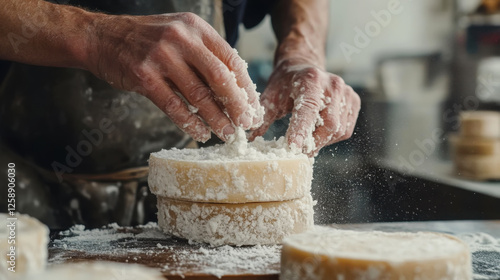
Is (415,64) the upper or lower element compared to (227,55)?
upper

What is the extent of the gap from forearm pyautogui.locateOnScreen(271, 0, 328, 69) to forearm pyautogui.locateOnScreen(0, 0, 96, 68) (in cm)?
80

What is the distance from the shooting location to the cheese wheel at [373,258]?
98 cm

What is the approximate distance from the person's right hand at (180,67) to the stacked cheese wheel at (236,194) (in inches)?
3.9

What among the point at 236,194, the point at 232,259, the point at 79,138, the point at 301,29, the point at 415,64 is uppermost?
the point at 415,64

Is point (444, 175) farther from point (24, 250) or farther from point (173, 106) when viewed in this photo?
point (24, 250)

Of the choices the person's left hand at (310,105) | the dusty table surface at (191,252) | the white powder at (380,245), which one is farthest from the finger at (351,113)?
the white powder at (380,245)

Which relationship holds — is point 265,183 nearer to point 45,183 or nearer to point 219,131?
point 219,131

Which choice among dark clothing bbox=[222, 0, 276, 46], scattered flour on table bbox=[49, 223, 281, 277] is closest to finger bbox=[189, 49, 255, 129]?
scattered flour on table bbox=[49, 223, 281, 277]

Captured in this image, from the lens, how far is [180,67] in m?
1.44

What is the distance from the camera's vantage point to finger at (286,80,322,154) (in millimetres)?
1609

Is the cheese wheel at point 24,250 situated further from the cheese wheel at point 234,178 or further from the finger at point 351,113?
the finger at point 351,113

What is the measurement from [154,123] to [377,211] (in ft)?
2.84

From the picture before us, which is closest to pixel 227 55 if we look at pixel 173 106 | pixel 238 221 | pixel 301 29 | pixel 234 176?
pixel 173 106

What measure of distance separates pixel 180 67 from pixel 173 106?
10 cm
